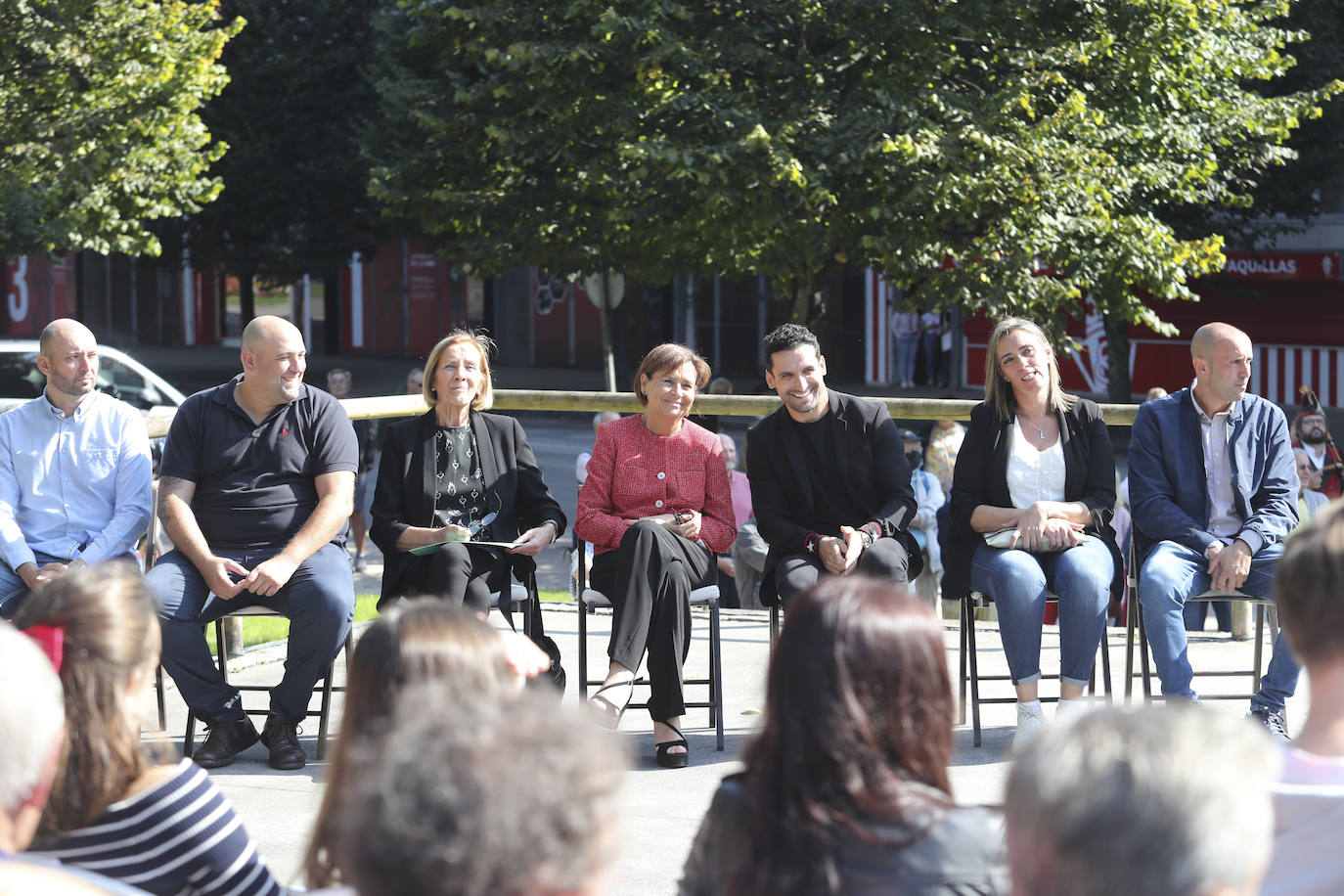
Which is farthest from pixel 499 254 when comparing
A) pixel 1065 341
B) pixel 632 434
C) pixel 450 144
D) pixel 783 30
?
pixel 632 434

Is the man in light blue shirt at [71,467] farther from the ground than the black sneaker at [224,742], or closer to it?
farther from the ground

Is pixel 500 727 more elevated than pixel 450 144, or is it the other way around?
pixel 450 144

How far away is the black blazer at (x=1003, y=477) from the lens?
18.6ft

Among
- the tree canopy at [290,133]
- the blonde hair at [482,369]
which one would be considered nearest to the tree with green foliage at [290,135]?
the tree canopy at [290,133]

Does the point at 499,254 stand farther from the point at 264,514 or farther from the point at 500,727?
the point at 500,727

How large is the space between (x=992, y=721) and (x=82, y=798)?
162 inches

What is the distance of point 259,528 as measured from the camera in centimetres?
555

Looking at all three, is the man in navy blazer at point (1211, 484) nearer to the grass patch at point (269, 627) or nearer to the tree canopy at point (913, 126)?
the grass patch at point (269, 627)

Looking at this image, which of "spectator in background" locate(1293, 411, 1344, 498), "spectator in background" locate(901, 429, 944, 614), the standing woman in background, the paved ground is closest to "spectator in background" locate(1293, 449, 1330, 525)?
"spectator in background" locate(1293, 411, 1344, 498)

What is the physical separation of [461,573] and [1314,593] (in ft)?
12.3

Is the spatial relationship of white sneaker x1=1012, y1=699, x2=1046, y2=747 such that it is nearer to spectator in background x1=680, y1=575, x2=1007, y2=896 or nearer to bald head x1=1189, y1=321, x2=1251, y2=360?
bald head x1=1189, y1=321, x2=1251, y2=360

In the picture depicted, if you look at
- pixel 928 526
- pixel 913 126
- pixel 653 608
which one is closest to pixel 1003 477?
pixel 653 608

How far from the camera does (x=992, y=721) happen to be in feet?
19.3

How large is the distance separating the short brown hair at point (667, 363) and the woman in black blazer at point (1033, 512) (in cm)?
107
